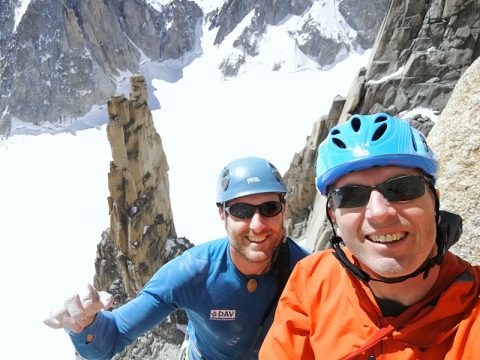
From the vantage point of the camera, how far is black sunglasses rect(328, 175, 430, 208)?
2.27 m

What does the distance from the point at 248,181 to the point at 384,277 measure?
2.11 m

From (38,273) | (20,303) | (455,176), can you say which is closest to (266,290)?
(455,176)

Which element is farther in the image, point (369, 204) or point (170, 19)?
point (170, 19)

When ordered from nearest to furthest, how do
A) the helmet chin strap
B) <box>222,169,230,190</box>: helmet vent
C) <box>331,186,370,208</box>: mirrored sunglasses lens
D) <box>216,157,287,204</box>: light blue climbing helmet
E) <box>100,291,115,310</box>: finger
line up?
the helmet chin strap → <box>331,186,370,208</box>: mirrored sunglasses lens → <box>100,291,115,310</box>: finger → <box>216,157,287,204</box>: light blue climbing helmet → <box>222,169,230,190</box>: helmet vent

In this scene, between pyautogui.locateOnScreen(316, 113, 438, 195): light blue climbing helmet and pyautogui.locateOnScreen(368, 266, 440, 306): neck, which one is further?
pyautogui.locateOnScreen(316, 113, 438, 195): light blue climbing helmet

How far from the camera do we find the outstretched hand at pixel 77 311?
334 centimetres

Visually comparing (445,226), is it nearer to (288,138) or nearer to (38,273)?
(38,273)

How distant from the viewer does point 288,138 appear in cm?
7162

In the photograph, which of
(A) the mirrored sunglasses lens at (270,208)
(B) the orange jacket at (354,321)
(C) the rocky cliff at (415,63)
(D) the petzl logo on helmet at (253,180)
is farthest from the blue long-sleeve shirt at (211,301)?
(C) the rocky cliff at (415,63)

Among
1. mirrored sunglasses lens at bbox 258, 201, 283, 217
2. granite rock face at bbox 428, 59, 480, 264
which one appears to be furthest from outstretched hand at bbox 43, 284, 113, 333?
granite rock face at bbox 428, 59, 480, 264

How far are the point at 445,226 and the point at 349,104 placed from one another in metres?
19.5

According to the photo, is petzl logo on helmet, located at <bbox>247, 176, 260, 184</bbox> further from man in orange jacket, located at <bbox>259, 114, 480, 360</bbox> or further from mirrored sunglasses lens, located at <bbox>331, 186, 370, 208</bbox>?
mirrored sunglasses lens, located at <bbox>331, 186, 370, 208</bbox>

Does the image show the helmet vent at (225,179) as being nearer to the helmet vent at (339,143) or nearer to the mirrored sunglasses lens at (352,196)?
the helmet vent at (339,143)

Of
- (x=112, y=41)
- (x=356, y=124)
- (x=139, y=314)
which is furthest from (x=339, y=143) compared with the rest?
(x=112, y=41)
